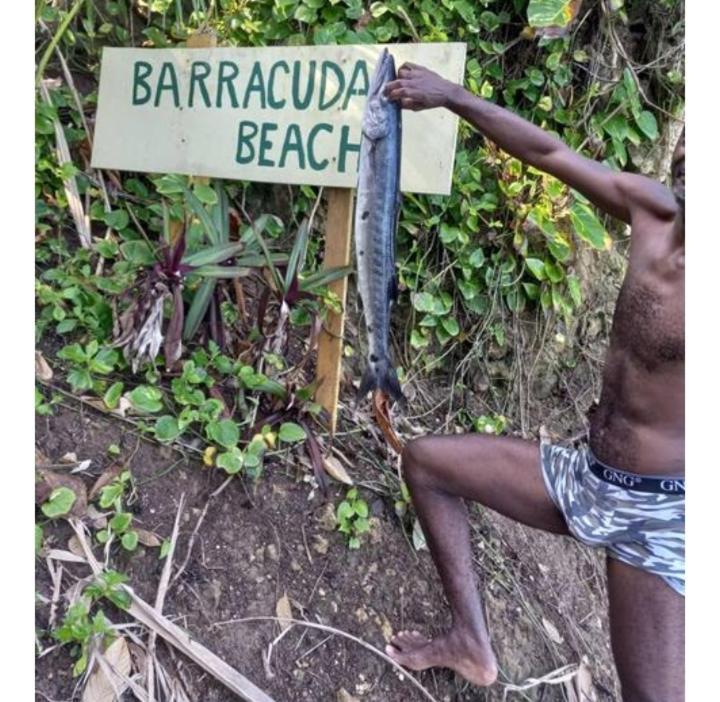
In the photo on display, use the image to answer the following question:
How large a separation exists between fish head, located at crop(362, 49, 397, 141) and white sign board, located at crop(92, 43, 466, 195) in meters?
0.33

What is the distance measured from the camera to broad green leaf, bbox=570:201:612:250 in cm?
288

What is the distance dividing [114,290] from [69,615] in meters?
1.06

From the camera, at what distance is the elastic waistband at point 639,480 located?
5.28 ft

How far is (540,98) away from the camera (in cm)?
313

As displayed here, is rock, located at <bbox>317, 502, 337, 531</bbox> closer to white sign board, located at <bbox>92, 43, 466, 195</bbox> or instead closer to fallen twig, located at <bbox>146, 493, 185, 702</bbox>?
fallen twig, located at <bbox>146, 493, 185, 702</bbox>

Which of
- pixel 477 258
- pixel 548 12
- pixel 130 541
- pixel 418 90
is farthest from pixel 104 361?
pixel 548 12

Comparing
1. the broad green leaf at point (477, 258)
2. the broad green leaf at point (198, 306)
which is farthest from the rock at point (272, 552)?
the broad green leaf at point (477, 258)

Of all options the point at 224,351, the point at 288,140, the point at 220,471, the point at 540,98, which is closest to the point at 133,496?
the point at 220,471

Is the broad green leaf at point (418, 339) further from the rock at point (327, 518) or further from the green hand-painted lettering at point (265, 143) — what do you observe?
the green hand-painted lettering at point (265, 143)

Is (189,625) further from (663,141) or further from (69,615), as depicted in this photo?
(663,141)

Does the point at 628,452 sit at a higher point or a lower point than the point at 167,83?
lower

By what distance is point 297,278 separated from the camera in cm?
251

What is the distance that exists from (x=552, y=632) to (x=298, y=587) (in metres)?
0.92

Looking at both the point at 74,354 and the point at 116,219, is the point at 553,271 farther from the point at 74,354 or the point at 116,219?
the point at 74,354
